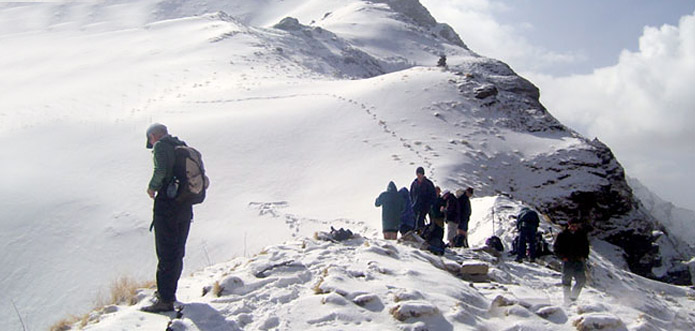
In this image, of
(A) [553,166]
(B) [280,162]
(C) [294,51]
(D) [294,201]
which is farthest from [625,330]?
(C) [294,51]

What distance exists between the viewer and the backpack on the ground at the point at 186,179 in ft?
19.0

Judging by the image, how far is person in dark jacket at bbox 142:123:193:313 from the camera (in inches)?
226

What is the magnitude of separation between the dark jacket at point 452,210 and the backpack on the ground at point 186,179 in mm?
7052

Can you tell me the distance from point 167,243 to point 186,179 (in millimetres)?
686

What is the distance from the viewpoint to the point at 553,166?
2397cm

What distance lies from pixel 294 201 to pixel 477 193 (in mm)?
6556

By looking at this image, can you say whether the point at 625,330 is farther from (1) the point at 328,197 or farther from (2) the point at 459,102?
(2) the point at 459,102

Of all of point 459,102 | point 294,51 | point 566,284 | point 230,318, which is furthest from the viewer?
point 294,51

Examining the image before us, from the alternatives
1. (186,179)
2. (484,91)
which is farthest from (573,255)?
→ (484,91)

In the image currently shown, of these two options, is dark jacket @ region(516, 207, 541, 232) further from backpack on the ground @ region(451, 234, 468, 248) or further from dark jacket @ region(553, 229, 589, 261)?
dark jacket @ region(553, 229, 589, 261)

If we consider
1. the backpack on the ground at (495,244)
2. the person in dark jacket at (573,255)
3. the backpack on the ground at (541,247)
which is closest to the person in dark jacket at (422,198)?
the backpack on the ground at (495,244)

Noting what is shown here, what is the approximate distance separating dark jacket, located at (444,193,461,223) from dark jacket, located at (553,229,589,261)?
3.51 metres

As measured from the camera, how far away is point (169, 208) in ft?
19.1

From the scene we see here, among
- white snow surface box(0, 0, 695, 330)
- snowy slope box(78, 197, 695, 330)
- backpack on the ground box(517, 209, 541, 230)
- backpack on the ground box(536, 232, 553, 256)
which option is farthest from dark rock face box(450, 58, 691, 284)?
snowy slope box(78, 197, 695, 330)
